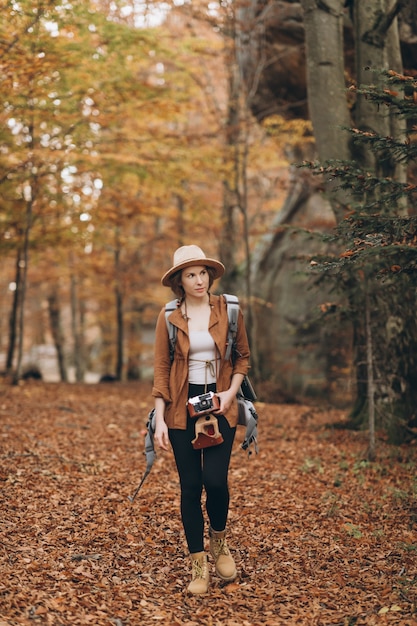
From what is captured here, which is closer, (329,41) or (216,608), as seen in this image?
(216,608)

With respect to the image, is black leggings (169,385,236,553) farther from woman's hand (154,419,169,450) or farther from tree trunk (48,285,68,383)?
tree trunk (48,285,68,383)

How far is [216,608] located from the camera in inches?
154

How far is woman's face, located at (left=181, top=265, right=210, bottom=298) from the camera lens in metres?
4.11

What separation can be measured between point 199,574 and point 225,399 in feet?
3.91

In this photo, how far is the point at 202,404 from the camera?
12.9 ft

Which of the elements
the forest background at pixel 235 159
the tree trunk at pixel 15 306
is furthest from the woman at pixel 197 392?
the tree trunk at pixel 15 306

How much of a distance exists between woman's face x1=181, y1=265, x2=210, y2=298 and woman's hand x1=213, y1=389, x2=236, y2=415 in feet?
2.19

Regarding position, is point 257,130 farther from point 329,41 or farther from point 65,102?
point 329,41

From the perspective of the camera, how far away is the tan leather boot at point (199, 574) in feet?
13.3

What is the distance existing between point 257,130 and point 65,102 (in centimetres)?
637

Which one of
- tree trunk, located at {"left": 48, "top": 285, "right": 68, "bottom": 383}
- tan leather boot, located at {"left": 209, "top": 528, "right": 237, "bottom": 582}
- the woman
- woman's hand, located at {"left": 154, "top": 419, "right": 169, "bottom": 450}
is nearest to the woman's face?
the woman

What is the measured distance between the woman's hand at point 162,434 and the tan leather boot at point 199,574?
0.77 meters

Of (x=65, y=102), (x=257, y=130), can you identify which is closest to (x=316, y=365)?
(x=257, y=130)

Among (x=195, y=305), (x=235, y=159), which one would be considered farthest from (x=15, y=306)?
(x=195, y=305)
